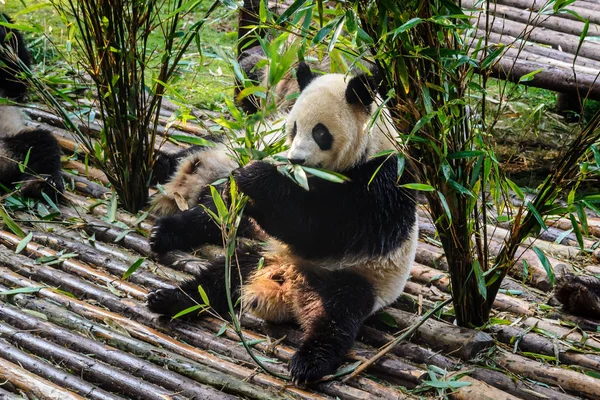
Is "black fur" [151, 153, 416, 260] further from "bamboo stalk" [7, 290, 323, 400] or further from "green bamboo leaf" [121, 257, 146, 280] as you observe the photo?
"bamboo stalk" [7, 290, 323, 400]

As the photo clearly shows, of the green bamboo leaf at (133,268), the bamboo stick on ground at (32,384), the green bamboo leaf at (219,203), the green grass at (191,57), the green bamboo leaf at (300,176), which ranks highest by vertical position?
the green bamboo leaf at (300,176)

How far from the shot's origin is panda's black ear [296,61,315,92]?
2.85 m

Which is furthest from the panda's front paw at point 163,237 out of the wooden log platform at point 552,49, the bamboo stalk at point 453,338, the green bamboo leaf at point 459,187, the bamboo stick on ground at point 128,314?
the wooden log platform at point 552,49

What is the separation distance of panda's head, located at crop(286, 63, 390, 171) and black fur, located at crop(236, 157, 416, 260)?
6 cm

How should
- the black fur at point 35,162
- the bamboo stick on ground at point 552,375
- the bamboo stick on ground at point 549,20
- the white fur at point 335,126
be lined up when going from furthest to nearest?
the bamboo stick on ground at point 549,20 < the black fur at point 35,162 < the white fur at point 335,126 < the bamboo stick on ground at point 552,375

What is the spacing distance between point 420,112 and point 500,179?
0.35 meters

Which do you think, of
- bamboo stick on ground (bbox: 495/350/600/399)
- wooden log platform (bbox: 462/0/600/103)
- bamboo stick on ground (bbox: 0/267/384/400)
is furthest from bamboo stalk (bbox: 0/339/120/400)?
wooden log platform (bbox: 462/0/600/103)

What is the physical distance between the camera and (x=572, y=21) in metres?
4.71

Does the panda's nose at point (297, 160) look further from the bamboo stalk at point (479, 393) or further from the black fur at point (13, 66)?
the black fur at point (13, 66)

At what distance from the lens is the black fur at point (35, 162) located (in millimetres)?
3564

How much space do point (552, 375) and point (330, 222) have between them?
90 cm

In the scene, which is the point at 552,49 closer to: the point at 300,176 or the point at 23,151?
the point at 300,176

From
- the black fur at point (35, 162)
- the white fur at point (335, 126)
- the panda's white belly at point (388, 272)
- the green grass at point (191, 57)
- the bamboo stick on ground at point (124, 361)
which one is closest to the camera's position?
the bamboo stick on ground at point (124, 361)

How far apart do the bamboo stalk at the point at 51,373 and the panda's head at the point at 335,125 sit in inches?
39.2
